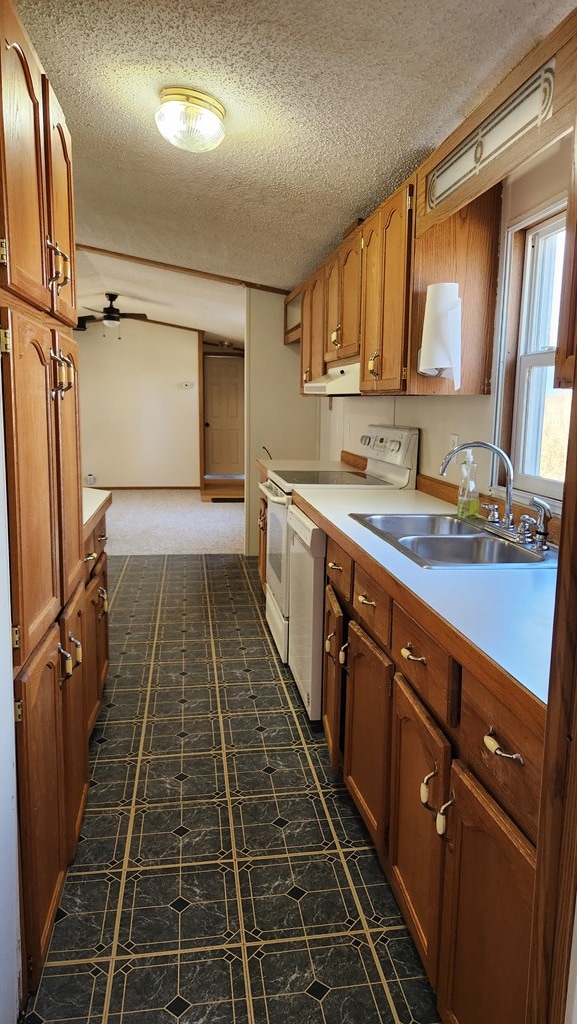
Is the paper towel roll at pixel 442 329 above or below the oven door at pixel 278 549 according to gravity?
above

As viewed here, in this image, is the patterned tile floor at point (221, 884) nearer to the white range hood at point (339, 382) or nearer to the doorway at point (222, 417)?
the white range hood at point (339, 382)

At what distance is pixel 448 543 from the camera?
210 centimetres

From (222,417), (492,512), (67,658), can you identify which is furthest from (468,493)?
(222,417)

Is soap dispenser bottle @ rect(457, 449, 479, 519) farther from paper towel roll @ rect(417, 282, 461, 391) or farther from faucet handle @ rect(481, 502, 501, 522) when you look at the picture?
paper towel roll @ rect(417, 282, 461, 391)

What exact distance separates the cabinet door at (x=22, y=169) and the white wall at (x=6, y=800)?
35 centimetres

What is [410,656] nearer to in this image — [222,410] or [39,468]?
[39,468]

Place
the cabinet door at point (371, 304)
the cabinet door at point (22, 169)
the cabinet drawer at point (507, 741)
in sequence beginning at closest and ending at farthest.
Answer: the cabinet drawer at point (507, 741) → the cabinet door at point (22, 169) → the cabinet door at point (371, 304)

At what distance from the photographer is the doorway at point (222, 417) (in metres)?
9.66

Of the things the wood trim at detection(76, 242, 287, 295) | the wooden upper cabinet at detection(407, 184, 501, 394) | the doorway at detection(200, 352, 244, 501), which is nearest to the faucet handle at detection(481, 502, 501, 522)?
the wooden upper cabinet at detection(407, 184, 501, 394)

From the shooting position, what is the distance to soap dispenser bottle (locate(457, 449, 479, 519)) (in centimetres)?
227

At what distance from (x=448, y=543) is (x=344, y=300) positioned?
5.71 ft

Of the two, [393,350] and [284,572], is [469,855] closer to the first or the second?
[393,350]

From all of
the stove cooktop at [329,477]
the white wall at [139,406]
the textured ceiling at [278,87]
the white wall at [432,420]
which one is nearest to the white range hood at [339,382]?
the white wall at [432,420]

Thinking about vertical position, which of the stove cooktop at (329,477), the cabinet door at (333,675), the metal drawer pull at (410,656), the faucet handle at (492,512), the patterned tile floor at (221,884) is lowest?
the patterned tile floor at (221,884)
